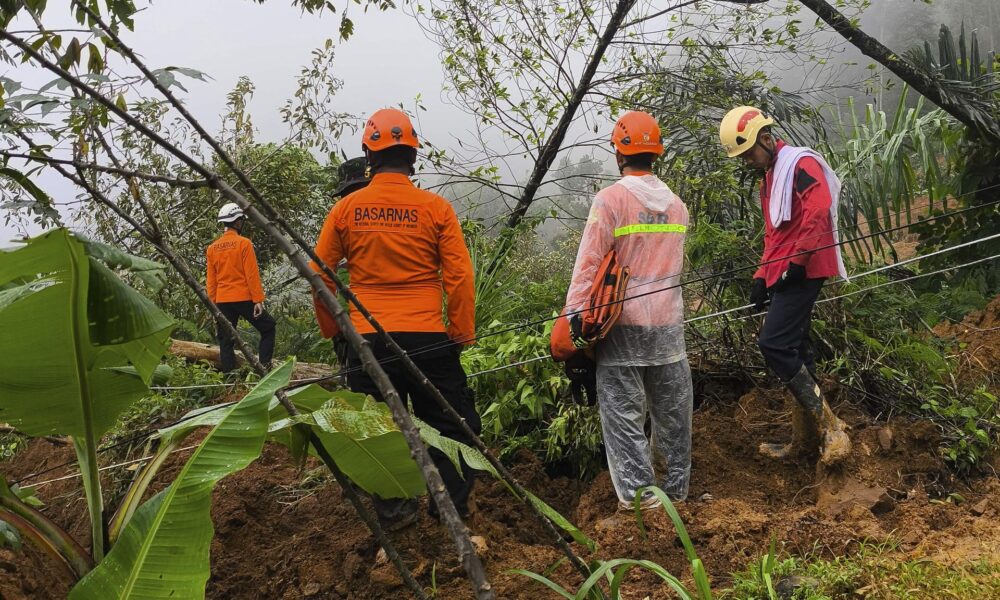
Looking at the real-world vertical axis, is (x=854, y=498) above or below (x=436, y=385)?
below

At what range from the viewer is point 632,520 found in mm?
4094

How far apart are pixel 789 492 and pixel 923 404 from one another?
118 cm

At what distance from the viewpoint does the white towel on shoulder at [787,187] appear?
177 inches

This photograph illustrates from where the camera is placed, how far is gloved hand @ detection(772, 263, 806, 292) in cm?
443

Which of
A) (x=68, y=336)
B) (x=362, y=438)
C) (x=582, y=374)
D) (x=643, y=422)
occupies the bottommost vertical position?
→ (x=643, y=422)

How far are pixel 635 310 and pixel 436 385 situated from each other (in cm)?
110

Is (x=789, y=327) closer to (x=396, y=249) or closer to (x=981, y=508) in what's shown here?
(x=981, y=508)

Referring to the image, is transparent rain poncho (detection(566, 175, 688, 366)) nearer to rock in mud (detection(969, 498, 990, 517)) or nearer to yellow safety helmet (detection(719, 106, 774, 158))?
yellow safety helmet (detection(719, 106, 774, 158))

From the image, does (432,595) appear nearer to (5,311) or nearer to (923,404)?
(5,311)

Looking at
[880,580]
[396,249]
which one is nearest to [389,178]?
[396,249]

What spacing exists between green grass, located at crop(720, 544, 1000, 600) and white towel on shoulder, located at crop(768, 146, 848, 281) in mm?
1829

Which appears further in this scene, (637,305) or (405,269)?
(637,305)

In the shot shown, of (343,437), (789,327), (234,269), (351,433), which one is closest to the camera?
(351,433)

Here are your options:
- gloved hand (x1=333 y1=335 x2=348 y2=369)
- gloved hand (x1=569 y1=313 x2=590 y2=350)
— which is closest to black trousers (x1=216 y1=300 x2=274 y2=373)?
gloved hand (x1=333 y1=335 x2=348 y2=369)
